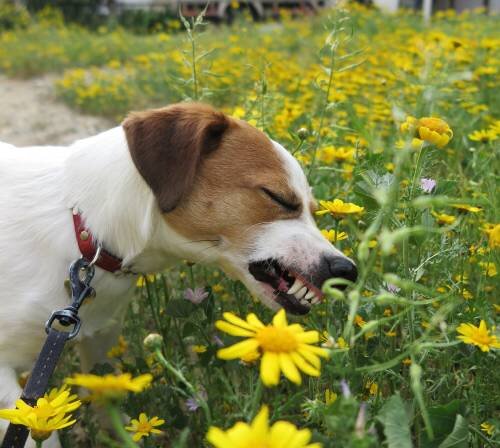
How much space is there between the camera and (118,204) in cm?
173

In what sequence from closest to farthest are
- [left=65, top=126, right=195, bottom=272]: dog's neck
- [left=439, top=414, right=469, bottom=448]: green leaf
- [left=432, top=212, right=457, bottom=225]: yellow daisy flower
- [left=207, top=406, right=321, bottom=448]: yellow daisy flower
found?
1. [left=207, top=406, right=321, bottom=448]: yellow daisy flower
2. [left=439, top=414, right=469, bottom=448]: green leaf
3. [left=65, top=126, right=195, bottom=272]: dog's neck
4. [left=432, top=212, right=457, bottom=225]: yellow daisy flower

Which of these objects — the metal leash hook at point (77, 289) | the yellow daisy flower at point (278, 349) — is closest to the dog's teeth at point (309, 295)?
the metal leash hook at point (77, 289)

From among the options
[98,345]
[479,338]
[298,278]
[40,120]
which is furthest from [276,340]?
[40,120]

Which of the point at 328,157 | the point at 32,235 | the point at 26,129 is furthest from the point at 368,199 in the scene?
the point at 26,129

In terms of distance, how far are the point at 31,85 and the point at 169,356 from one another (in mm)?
6938

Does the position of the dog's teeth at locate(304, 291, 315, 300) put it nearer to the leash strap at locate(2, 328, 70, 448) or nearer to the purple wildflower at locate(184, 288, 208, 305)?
the purple wildflower at locate(184, 288, 208, 305)

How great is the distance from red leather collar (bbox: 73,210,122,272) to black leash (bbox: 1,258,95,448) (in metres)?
0.03

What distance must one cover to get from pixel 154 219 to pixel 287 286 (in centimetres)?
42

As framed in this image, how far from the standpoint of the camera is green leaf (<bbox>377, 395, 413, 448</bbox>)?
3.14 ft

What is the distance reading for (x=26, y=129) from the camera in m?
6.13

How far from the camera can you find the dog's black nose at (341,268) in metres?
1.56

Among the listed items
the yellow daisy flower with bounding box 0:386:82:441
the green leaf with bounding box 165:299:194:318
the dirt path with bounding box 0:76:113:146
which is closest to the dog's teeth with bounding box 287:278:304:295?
the green leaf with bounding box 165:299:194:318

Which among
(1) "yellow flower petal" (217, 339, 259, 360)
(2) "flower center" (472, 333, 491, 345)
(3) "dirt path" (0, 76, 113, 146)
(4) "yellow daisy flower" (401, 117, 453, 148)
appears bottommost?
(3) "dirt path" (0, 76, 113, 146)

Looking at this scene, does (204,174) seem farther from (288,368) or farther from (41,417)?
(288,368)
